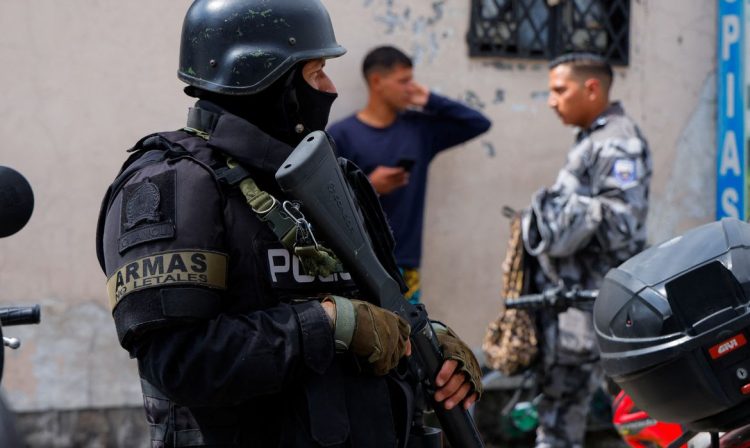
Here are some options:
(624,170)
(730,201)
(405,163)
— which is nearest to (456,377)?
(624,170)

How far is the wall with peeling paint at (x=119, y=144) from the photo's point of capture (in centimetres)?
496

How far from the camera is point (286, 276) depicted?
7.29 ft

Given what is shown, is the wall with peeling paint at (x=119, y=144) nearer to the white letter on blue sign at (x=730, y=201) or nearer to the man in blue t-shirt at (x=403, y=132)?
the man in blue t-shirt at (x=403, y=132)

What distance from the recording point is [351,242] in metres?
2.24

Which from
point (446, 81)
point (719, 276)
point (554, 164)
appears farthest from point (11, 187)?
point (554, 164)

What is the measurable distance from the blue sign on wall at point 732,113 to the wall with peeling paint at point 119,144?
0.93 metres

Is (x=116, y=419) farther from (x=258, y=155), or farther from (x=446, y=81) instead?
(x=258, y=155)

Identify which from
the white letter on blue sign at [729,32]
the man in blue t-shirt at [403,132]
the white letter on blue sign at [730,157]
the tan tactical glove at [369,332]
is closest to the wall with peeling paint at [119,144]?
the man in blue t-shirt at [403,132]

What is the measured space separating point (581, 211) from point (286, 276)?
2639mm

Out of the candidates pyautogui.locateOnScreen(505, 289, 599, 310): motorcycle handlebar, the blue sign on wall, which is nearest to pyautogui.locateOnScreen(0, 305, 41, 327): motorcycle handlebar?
pyautogui.locateOnScreen(505, 289, 599, 310): motorcycle handlebar

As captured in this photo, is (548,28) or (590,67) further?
(548,28)

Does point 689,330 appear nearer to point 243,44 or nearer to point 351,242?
point 351,242

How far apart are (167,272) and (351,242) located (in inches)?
15.1

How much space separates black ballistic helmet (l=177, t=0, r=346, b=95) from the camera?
2.33 m
